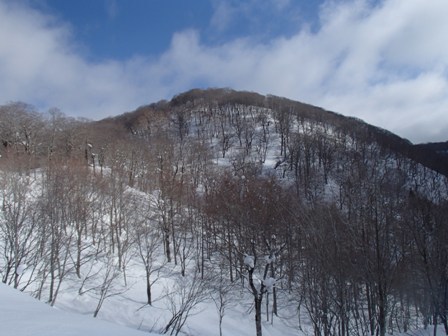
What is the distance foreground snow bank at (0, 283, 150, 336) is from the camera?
13.1 ft

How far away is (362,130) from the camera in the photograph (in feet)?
343

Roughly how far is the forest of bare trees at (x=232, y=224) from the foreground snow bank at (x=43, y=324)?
7.40 m

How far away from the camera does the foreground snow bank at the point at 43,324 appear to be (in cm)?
400

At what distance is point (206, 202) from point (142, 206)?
586cm

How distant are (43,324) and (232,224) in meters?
24.1

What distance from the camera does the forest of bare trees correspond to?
45.8 feet

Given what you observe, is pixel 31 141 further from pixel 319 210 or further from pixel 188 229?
pixel 319 210

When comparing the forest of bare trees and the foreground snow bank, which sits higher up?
the forest of bare trees

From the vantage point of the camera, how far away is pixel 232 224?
28109mm

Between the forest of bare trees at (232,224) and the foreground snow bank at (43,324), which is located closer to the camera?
the foreground snow bank at (43,324)

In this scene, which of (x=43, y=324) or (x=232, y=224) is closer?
(x=43, y=324)

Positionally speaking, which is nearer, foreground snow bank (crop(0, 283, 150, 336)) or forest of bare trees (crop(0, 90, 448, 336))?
foreground snow bank (crop(0, 283, 150, 336))

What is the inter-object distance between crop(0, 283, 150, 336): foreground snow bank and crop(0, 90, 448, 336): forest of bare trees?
7.40 metres

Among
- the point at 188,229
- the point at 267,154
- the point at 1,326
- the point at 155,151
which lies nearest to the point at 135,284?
the point at 188,229
